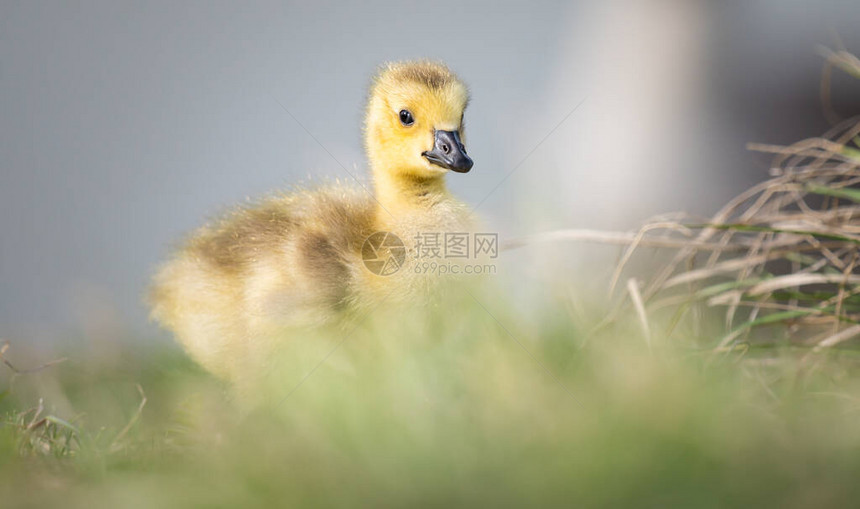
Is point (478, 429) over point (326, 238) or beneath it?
beneath

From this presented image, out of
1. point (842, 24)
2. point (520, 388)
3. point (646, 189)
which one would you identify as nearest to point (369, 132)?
point (520, 388)

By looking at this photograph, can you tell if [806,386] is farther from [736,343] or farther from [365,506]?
[365,506]

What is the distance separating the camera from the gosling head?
1369mm

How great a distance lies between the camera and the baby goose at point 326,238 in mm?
1274

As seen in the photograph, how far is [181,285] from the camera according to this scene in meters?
1.47

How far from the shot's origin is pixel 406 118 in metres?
1.43

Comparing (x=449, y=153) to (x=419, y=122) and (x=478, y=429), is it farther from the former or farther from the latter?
(x=478, y=429)

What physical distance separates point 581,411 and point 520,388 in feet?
0.36

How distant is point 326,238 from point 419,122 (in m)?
0.29

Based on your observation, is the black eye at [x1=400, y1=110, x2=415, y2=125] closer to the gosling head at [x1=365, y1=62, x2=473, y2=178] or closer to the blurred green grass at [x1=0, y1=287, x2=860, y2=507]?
the gosling head at [x1=365, y1=62, x2=473, y2=178]

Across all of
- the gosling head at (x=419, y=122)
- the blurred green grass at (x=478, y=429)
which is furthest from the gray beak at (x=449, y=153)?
the blurred green grass at (x=478, y=429)

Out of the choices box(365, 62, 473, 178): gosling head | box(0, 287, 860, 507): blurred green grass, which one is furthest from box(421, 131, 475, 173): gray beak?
box(0, 287, 860, 507): blurred green grass

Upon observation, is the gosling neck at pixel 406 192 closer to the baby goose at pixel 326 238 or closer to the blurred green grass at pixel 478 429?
the baby goose at pixel 326 238

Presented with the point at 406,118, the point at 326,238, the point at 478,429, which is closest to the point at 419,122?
the point at 406,118
